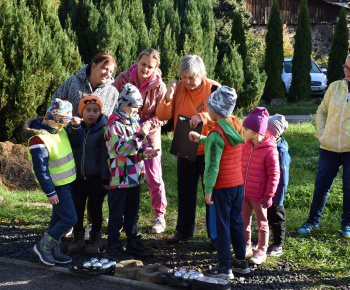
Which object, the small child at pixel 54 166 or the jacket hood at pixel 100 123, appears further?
the jacket hood at pixel 100 123

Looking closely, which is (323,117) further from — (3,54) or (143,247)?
(3,54)

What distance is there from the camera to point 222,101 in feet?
12.6

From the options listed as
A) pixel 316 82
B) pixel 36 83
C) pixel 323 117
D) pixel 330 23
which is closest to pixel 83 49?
pixel 36 83

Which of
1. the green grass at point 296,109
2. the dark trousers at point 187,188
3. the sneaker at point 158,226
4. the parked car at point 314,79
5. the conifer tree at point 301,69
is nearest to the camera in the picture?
the dark trousers at point 187,188

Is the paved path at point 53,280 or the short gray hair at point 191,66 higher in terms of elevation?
the short gray hair at point 191,66

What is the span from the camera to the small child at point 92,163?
4.40 meters

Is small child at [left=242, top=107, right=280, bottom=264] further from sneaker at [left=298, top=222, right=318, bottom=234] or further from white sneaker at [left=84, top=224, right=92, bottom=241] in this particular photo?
white sneaker at [left=84, top=224, right=92, bottom=241]

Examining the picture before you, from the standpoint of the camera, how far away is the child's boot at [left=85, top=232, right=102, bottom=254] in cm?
442

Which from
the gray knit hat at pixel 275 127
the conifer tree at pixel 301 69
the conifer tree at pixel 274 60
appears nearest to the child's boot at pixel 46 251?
the gray knit hat at pixel 275 127

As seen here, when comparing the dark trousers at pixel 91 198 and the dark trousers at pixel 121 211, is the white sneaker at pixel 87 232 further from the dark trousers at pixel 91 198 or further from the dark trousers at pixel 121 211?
the dark trousers at pixel 121 211

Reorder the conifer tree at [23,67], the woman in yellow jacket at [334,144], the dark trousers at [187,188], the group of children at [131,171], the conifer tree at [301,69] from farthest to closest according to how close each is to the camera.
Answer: the conifer tree at [301,69], the conifer tree at [23,67], the woman in yellow jacket at [334,144], the dark trousers at [187,188], the group of children at [131,171]

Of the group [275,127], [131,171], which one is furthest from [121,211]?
[275,127]

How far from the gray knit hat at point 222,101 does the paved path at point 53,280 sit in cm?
145

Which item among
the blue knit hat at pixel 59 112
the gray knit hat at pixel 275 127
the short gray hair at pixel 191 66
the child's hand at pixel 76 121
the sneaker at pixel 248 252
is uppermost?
the short gray hair at pixel 191 66
